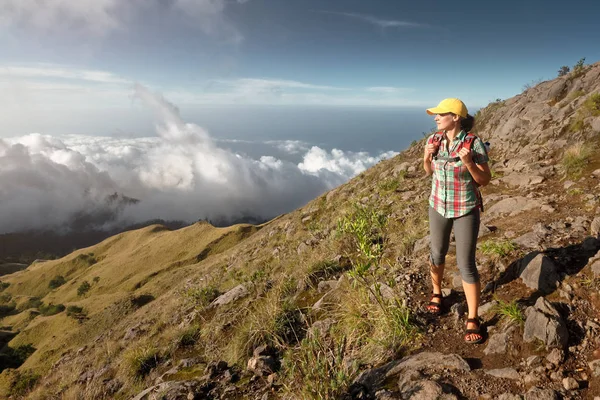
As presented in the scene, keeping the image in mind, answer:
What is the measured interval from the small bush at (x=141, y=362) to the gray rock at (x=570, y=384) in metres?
7.55

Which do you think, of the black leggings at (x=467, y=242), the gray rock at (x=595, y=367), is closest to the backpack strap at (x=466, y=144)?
the black leggings at (x=467, y=242)

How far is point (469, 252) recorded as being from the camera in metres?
4.39

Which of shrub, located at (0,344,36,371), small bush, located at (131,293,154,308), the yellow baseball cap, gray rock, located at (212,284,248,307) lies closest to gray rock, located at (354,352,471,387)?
the yellow baseball cap

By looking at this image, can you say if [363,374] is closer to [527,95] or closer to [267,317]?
[267,317]

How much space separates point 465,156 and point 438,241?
1.54 m

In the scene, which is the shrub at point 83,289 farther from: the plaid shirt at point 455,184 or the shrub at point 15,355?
the plaid shirt at point 455,184

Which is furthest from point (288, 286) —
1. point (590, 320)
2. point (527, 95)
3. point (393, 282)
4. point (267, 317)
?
point (527, 95)

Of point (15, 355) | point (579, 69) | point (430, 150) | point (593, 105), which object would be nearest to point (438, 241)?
point (430, 150)

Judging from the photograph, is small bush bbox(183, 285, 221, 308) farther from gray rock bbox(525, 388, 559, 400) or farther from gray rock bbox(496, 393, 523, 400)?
gray rock bbox(525, 388, 559, 400)

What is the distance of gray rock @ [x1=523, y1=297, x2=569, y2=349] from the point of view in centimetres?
378

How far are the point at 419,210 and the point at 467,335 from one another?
23.2ft

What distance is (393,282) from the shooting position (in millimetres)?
5977

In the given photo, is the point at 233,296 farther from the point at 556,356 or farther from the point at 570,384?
the point at 570,384

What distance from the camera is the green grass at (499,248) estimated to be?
6145 millimetres
